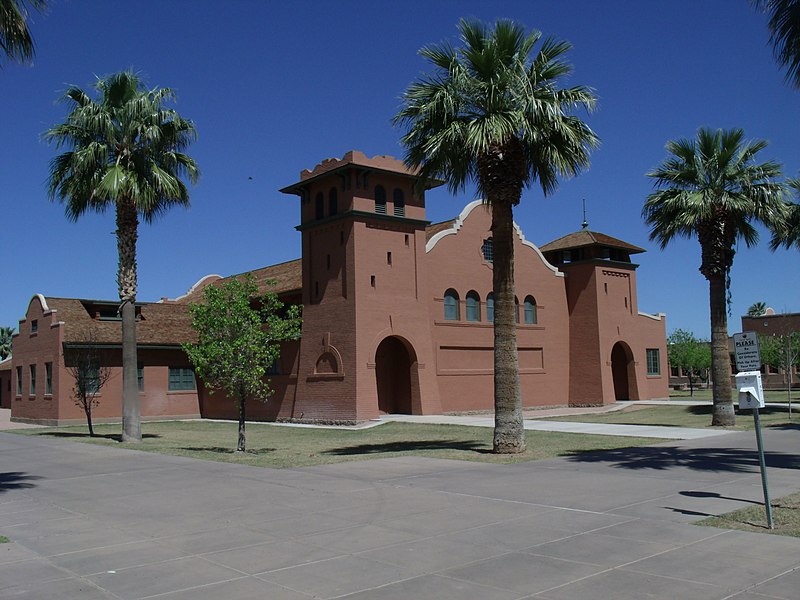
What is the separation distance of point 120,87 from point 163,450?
1142 cm

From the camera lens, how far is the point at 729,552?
8.15 m

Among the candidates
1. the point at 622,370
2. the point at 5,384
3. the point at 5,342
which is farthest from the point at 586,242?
the point at 5,342

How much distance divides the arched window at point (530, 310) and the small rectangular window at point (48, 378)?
80.2 feet

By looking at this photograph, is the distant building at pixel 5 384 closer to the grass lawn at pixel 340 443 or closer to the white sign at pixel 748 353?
the grass lawn at pixel 340 443

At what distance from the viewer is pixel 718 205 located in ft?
83.6

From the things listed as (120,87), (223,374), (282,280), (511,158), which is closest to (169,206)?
(120,87)

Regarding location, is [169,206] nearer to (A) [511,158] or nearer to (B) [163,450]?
(B) [163,450]

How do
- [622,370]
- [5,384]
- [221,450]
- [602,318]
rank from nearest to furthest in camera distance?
[221,450]
[602,318]
[622,370]
[5,384]

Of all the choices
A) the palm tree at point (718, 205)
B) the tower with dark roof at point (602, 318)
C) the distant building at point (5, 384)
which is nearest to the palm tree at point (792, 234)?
the palm tree at point (718, 205)

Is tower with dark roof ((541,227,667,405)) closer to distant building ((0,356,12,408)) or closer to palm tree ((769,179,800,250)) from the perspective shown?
palm tree ((769,179,800,250))

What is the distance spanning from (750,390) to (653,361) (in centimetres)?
3907

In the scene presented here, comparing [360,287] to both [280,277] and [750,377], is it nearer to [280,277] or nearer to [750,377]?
[280,277]

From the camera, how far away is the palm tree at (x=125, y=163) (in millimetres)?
23609

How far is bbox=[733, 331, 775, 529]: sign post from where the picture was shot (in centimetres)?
958
